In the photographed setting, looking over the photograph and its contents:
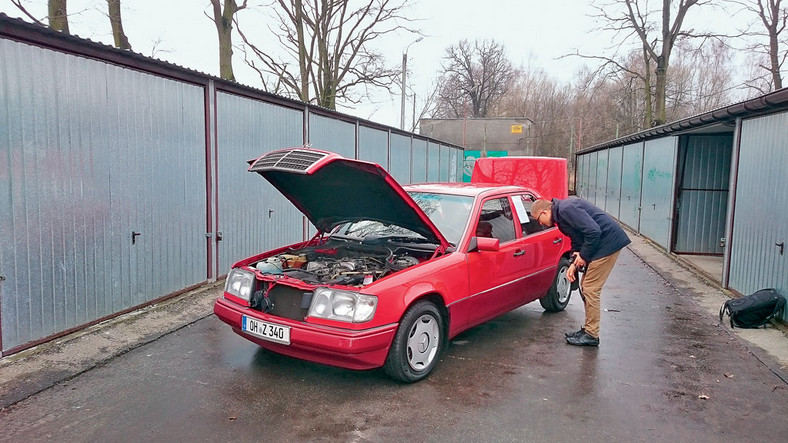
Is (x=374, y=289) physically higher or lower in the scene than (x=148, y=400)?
higher

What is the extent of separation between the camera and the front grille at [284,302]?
3.98 meters

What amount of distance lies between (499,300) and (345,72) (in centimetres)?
2054

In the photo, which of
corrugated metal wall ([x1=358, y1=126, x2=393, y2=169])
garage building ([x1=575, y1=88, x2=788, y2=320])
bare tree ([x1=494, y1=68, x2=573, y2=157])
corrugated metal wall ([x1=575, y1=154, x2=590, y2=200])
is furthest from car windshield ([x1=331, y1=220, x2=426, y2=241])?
bare tree ([x1=494, y1=68, x2=573, y2=157])

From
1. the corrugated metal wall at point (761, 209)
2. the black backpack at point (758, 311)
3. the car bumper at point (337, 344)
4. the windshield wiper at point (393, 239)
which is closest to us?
the car bumper at point (337, 344)

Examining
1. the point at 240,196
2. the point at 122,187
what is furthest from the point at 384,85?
the point at 122,187

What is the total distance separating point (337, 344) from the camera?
370 centimetres

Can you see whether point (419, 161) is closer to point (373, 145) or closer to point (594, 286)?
point (373, 145)

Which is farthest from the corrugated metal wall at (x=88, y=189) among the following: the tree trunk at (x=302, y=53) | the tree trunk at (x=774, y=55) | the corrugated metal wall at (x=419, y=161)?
the tree trunk at (x=774, y=55)

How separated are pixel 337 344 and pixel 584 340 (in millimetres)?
2897

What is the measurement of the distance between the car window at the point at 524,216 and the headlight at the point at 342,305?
2.52 m

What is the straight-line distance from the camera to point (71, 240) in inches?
203

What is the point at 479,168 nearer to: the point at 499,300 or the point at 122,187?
the point at 499,300

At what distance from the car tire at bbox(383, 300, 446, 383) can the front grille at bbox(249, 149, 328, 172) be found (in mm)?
1416

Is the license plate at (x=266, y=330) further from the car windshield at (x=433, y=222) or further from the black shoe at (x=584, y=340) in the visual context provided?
the black shoe at (x=584, y=340)
